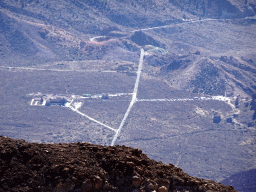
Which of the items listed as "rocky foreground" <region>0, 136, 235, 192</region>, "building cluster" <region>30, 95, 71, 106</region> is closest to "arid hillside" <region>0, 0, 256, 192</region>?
"building cluster" <region>30, 95, 71, 106</region>

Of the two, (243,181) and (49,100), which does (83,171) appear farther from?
(49,100)

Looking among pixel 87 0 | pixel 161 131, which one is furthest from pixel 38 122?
pixel 87 0

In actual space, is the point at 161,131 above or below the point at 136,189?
below

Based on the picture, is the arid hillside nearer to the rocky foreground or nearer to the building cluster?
the building cluster

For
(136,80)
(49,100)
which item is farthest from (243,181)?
(136,80)

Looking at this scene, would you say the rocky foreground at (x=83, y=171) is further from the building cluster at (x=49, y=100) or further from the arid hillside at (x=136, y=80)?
the building cluster at (x=49, y=100)

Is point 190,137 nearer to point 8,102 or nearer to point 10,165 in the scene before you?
point 8,102
